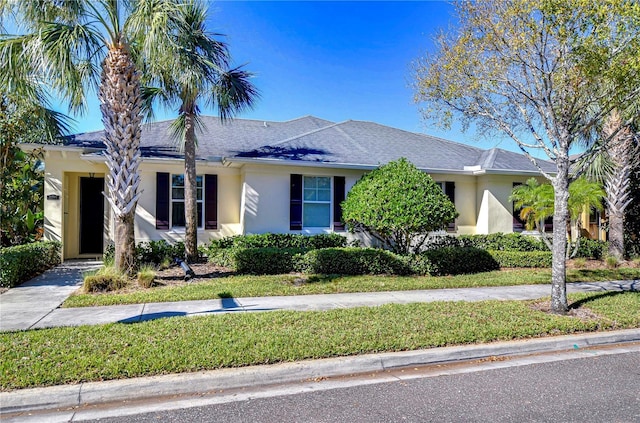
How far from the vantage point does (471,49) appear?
8.34 meters

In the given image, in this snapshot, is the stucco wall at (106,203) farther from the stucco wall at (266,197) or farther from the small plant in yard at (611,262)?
the small plant in yard at (611,262)

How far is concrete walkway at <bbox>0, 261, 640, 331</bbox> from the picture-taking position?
6805mm

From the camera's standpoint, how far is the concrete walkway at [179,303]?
6.80 meters

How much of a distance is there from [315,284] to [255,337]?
4171mm

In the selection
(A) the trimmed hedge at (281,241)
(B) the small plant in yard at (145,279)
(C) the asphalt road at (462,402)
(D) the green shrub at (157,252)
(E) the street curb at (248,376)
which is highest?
(A) the trimmed hedge at (281,241)

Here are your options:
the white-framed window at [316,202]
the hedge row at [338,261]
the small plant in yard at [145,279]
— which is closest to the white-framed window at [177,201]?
the hedge row at [338,261]

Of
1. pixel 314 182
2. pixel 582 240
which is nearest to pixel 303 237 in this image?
pixel 314 182

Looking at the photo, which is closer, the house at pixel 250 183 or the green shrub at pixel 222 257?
the green shrub at pixel 222 257

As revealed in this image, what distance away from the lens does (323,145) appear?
15.8m

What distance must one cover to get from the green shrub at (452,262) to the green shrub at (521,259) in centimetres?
40

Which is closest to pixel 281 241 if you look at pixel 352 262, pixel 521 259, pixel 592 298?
pixel 352 262

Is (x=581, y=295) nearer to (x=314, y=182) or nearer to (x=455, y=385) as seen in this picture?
(x=455, y=385)

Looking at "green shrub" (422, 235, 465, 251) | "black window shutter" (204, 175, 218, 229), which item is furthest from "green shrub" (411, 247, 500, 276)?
"black window shutter" (204, 175, 218, 229)

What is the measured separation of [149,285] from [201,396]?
5.44 meters
